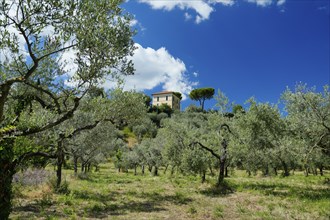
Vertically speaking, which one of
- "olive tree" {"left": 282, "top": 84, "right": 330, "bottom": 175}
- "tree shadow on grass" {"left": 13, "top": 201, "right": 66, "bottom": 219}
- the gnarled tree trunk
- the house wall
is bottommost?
"tree shadow on grass" {"left": 13, "top": 201, "right": 66, "bottom": 219}

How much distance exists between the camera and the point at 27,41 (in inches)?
409

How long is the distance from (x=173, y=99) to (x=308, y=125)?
519 ft

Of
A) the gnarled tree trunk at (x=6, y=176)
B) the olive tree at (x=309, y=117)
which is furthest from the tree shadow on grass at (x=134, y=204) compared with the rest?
the olive tree at (x=309, y=117)

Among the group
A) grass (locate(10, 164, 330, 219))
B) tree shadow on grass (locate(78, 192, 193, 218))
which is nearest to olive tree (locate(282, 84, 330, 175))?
grass (locate(10, 164, 330, 219))

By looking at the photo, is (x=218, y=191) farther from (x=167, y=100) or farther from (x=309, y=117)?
(x=167, y=100)

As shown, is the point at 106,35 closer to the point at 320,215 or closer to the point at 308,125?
the point at 320,215

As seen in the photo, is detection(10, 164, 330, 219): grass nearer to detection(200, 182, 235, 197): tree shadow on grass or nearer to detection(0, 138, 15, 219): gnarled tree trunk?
detection(200, 182, 235, 197): tree shadow on grass

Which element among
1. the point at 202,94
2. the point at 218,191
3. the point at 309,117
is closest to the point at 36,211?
the point at 218,191

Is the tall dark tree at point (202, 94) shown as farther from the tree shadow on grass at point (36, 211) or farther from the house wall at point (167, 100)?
the tree shadow on grass at point (36, 211)

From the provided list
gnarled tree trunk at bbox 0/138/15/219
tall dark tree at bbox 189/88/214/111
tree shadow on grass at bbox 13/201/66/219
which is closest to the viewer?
gnarled tree trunk at bbox 0/138/15/219

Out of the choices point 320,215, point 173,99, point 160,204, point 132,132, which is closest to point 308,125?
point 320,215

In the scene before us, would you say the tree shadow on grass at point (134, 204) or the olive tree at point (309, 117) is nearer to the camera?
the tree shadow on grass at point (134, 204)

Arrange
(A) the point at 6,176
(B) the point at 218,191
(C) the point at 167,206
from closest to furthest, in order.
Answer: (A) the point at 6,176
(C) the point at 167,206
(B) the point at 218,191

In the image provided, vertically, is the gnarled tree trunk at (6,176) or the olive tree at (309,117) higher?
the olive tree at (309,117)
